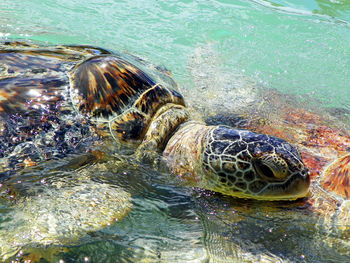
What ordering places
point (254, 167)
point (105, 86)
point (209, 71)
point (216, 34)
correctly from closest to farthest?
point (254, 167), point (105, 86), point (209, 71), point (216, 34)

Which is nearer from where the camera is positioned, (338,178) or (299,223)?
(299,223)

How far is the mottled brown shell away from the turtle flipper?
1.54 metres

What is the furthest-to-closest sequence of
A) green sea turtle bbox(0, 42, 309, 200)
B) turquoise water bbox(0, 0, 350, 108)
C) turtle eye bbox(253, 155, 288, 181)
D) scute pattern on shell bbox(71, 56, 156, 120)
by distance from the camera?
turquoise water bbox(0, 0, 350, 108), scute pattern on shell bbox(71, 56, 156, 120), green sea turtle bbox(0, 42, 309, 200), turtle eye bbox(253, 155, 288, 181)

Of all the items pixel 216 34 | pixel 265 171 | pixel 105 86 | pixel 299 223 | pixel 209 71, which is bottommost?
pixel 299 223

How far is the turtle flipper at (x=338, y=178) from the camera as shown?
2160 mm

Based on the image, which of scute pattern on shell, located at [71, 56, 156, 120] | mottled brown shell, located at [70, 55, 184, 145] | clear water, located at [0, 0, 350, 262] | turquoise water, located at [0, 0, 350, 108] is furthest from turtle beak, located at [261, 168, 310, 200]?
turquoise water, located at [0, 0, 350, 108]

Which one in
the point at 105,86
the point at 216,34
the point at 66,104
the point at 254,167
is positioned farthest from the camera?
the point at 216,34

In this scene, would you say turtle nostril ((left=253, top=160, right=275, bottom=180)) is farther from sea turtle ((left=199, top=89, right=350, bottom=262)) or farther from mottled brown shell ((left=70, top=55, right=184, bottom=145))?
mottled brown shell ((left=70, top=55, right=184, bottom=145))

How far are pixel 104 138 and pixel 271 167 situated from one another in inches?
52.5

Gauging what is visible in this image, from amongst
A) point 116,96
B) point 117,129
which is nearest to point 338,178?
point 117,129

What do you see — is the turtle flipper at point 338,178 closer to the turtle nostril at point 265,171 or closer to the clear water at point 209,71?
the clear water at point 209,71

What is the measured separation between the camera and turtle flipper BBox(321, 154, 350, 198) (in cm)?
216

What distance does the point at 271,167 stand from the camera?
2.10m

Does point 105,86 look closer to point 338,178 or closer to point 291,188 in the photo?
point 291,188
